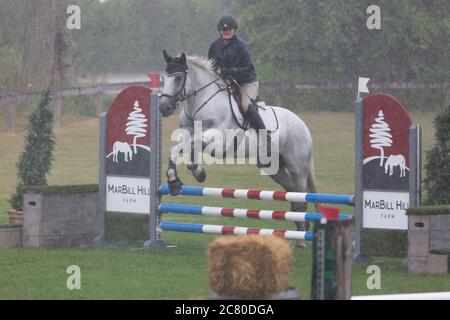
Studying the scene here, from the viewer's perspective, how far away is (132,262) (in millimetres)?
10609

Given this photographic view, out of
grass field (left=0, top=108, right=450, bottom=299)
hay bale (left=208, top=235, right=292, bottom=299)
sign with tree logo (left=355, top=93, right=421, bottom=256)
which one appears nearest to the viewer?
hay bale (left=208, top=235, right=292, bottom=299)

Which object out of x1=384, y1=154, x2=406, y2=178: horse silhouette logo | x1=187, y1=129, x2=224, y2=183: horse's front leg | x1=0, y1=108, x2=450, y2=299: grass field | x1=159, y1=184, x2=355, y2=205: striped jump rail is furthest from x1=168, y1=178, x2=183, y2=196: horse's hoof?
x1=384, y1=154, x2=406, y2=178: horse silhouette logo

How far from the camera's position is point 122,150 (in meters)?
12.2

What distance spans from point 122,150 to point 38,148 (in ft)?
3.06

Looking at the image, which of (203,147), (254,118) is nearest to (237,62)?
(254,118)

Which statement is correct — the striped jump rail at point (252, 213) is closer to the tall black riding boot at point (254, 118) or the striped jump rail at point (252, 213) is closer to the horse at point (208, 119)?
the horse at point (208, 119)

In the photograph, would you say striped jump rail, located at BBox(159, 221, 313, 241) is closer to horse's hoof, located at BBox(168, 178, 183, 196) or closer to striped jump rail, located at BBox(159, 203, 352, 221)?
striped jump rail, located at BBox(159, 203, 352, 221)

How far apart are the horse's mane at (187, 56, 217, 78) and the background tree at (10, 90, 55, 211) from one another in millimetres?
1746

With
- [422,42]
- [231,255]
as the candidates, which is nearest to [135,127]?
[231,255]

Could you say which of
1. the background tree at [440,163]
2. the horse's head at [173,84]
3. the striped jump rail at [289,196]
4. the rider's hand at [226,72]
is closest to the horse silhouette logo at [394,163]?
the background tree at [440,163]

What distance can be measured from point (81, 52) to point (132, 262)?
72.9 feet

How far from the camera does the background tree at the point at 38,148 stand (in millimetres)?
12266

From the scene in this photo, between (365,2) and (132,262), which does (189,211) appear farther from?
(365,2)

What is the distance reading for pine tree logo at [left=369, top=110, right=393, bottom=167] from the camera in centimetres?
1059
